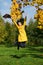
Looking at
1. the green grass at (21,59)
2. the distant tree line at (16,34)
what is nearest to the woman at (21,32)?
the green grass at (21,59)

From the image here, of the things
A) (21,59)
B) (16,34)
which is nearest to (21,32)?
(21,59)

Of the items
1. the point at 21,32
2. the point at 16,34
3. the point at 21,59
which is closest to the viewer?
the point at 21,32

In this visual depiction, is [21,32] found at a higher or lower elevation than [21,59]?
higher

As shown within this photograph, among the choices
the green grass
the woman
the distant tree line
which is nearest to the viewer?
the woman

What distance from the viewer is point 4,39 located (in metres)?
69.6

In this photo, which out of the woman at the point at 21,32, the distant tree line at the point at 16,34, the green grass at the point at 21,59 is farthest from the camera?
the distant tree line at the point at 16,34

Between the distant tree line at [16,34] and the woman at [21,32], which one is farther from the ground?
the woman at [21,32]

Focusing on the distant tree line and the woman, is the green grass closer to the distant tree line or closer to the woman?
the woman

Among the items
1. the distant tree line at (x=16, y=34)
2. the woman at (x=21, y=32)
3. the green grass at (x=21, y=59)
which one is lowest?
the distant tree line at (x=16, y=34)

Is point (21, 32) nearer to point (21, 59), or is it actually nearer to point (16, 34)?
point (21, 59)

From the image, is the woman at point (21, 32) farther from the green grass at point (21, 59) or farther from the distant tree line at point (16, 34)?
the distant tree line at point (16, 34)

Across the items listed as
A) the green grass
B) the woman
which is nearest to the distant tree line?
the green grass

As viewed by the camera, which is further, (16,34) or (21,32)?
(16,34)

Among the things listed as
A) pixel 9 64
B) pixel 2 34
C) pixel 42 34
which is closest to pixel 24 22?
pixel 9 64
